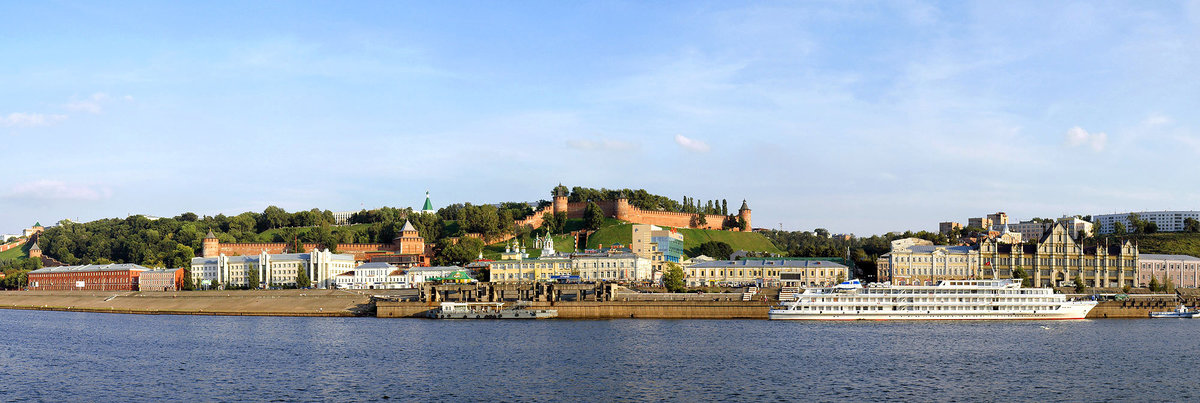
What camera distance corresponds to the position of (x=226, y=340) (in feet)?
235

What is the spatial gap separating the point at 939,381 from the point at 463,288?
228 ft

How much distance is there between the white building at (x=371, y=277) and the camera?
5231 inches

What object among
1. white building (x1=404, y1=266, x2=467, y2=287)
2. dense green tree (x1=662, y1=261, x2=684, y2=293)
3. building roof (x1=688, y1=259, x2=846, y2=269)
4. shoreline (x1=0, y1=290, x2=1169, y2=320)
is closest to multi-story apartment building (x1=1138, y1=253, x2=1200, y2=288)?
shoreline (x1=0, y1=290, x2=1169, y2=320)

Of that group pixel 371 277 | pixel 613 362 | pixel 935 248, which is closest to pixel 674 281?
pixel 935 248

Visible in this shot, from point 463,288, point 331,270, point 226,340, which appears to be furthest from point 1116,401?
point 331,270

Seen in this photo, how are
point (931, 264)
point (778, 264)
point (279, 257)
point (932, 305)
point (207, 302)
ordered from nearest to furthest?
1. point (932, 305)
2. point (207, 302)
3. point (931, 264)
4. point (778, 264)
5. point (279, 257)

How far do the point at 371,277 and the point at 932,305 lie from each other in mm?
74484

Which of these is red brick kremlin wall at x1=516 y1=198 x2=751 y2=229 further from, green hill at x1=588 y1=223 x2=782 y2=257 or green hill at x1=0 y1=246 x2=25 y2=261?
green hill at x1=0 y1=246 x2=25 y2=261

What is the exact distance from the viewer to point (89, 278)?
14700 centimetres

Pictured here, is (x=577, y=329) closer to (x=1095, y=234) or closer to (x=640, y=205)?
(x=640, y=205)

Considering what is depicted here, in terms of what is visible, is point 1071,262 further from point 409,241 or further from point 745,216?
point 409,241

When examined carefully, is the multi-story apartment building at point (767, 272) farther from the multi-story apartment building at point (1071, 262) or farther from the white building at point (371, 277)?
the white building at point (371, 277)

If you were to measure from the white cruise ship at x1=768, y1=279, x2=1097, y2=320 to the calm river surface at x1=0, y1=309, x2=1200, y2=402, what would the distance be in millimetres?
5268

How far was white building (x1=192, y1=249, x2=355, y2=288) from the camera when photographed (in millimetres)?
140125
